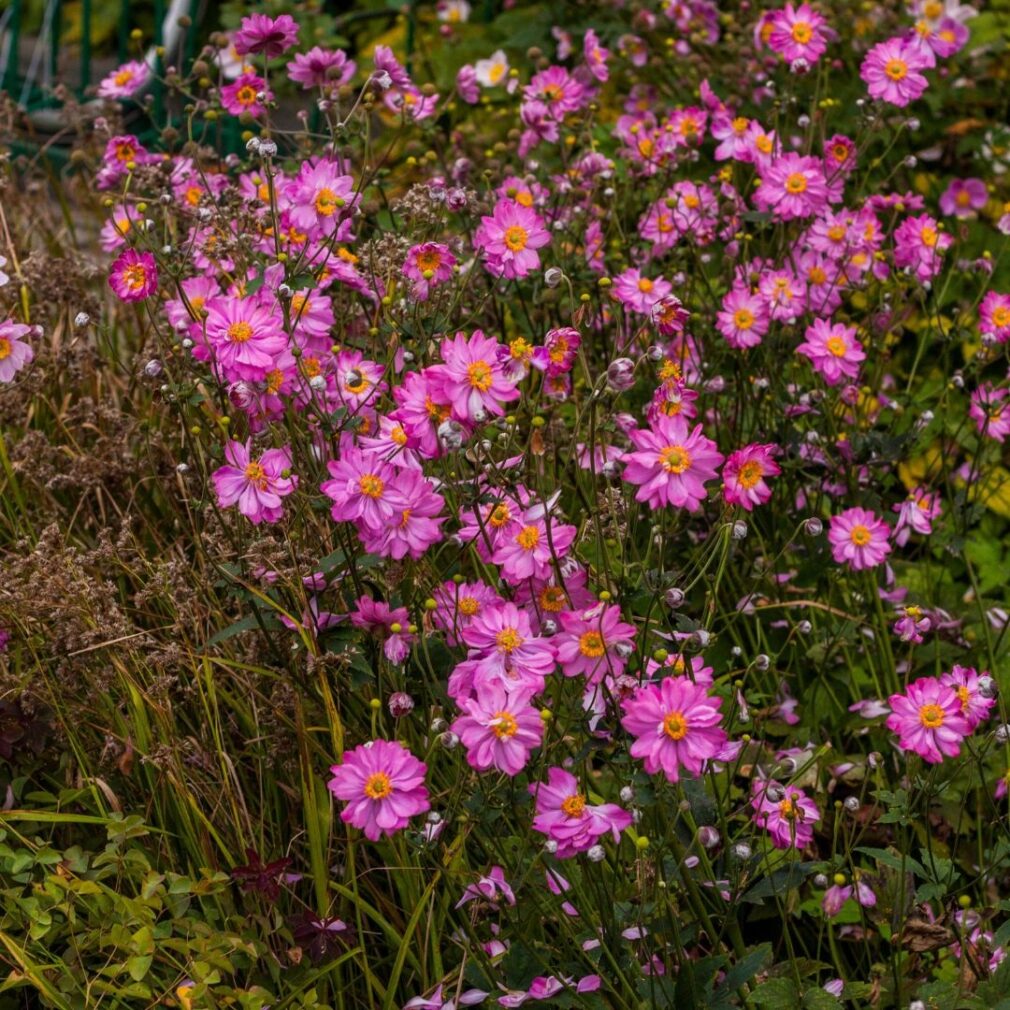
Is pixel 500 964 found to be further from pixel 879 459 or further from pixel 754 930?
pixel 879 459

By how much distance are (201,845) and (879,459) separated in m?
1.33

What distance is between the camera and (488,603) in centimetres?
188

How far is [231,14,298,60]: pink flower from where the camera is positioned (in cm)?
228

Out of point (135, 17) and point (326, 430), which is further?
point (135, 17)

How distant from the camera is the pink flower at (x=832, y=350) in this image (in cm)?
255

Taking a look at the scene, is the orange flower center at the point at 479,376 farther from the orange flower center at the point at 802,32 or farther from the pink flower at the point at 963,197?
the pink flower at the point at 963,197

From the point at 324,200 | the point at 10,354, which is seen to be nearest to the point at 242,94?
the point at 324,200

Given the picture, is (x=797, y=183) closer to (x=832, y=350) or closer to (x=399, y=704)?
(x=832, y=350)

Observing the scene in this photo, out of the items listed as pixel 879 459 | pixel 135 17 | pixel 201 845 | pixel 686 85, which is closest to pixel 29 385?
pixel 201 845

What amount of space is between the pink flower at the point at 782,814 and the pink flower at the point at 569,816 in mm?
228

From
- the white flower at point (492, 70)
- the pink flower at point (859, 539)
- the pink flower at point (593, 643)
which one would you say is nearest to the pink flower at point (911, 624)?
the pink flower at point (859, 539)

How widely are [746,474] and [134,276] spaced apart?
90 centimetres

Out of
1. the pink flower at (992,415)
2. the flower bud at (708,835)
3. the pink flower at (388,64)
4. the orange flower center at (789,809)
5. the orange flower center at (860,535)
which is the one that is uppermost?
the pink flower at (388,64)

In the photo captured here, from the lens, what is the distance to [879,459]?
104 inches
